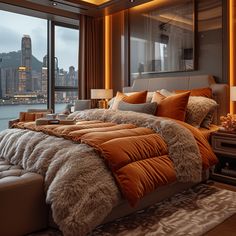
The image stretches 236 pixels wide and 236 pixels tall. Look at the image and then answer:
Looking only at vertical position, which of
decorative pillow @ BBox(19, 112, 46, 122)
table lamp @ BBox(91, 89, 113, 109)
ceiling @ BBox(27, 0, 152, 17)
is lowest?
decorative pillow @ BBox(19, 112, 46, 122)

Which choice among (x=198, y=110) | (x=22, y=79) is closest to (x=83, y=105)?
(x=22, y=79)

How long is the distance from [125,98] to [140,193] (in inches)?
80.3

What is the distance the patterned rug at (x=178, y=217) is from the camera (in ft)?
6.88

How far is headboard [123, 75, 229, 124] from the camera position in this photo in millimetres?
3703

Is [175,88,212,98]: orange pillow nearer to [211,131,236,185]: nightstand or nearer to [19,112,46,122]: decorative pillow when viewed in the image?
[211,131,236,185]: nightstand

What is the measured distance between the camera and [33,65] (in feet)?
18.7

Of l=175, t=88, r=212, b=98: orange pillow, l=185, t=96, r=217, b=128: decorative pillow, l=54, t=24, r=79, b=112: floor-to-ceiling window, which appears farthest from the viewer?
l=54, t=24, r=79, b=112: floor-to-ceiling window

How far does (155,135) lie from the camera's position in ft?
8.45

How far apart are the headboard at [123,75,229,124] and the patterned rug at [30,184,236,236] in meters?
1.26

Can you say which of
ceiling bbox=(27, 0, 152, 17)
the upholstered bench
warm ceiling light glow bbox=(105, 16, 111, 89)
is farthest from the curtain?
the upholstered bench

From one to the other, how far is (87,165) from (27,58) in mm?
4228

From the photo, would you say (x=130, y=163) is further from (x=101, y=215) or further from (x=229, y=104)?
(x=229, y=104)

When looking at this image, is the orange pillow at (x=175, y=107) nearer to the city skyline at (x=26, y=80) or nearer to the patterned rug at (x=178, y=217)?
the patterned rug at (x=178, y=217)

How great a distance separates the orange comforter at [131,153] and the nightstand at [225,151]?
58 centimetres
